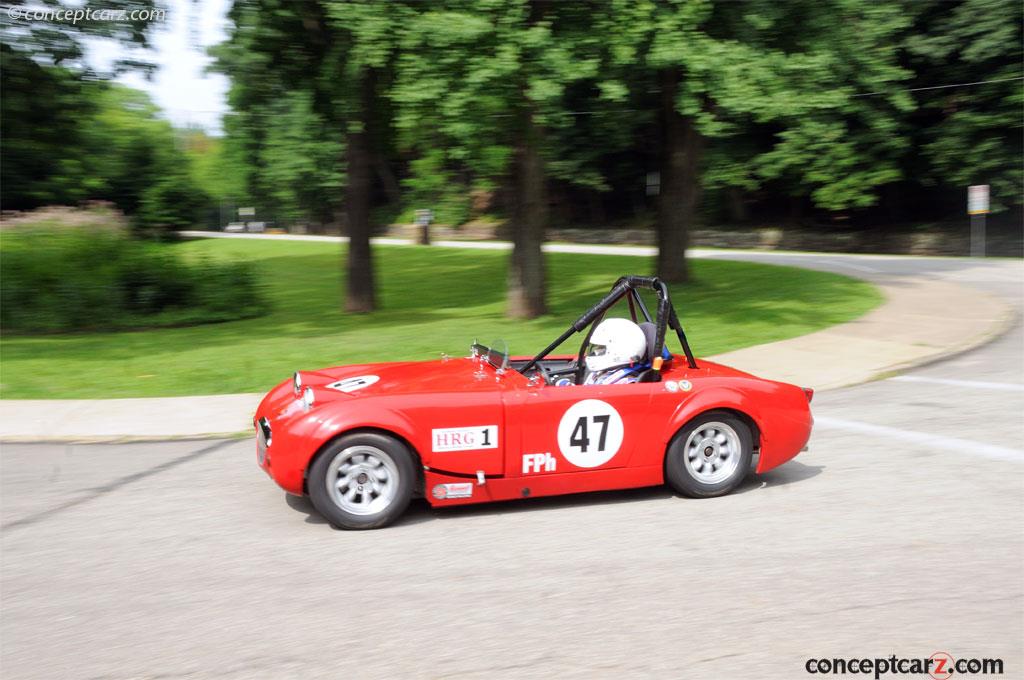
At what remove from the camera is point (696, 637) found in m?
4.58

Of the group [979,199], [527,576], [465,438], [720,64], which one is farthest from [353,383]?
[979,199]

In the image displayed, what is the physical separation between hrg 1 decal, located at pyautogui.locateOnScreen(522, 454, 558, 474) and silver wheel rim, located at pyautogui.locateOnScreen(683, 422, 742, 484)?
1013mm

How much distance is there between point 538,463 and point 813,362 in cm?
717

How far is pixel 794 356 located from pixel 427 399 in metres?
7.98

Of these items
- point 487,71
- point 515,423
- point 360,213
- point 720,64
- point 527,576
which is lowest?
point 527,576

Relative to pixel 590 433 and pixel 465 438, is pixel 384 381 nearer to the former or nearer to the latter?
pixel 465 438

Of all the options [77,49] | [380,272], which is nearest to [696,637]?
[77,49]

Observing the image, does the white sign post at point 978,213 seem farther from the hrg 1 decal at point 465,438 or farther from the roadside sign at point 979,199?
the hrg 1 decal at point 465,438

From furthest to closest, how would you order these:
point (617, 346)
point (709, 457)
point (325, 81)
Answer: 1. point (325, 81)
2. point (617, 346)
3. point (709, 457)

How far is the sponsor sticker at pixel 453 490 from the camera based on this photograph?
6.43 m

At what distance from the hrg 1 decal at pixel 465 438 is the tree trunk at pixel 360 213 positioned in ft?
43.7

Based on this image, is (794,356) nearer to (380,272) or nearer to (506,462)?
(506,462)

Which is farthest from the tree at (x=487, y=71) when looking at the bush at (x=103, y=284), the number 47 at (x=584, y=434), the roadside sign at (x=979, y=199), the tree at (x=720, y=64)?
the roadside sign at (x=979, y=199)

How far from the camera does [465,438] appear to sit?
643 cm
